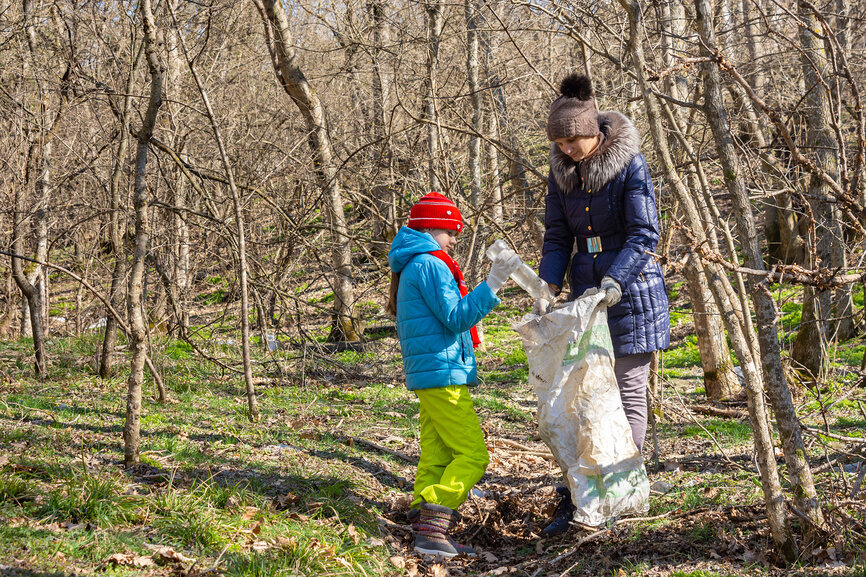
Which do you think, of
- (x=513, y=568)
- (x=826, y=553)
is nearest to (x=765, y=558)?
(x=826, y=553)

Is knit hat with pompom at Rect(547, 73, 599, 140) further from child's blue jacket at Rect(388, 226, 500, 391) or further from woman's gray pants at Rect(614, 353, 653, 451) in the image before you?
woman's gray pants at Rect(614, 353, 653, 451)

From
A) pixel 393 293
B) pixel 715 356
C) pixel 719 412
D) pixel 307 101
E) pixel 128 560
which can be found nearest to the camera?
pixel 128 560

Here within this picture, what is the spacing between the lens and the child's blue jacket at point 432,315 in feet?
11.5

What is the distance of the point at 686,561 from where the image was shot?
3203mm

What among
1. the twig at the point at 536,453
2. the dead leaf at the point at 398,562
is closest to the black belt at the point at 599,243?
the dead leaf at the point at 398,562

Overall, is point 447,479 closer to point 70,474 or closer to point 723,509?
point 723,509

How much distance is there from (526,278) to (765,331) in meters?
1.09

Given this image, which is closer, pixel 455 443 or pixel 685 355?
pixel 455 443

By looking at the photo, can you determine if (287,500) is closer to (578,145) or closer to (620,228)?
(620,228)

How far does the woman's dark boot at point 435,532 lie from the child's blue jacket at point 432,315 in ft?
1.98

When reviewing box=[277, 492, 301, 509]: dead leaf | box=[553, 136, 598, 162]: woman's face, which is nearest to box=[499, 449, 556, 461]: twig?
box=[277, 492, 301, 509]: dead leaf

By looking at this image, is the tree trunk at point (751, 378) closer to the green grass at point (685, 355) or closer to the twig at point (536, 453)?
the twig at point (536, 453)

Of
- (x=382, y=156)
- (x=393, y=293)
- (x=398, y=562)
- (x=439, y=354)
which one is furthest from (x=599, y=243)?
(x=382, y=156)

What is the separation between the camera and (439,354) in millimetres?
3594
